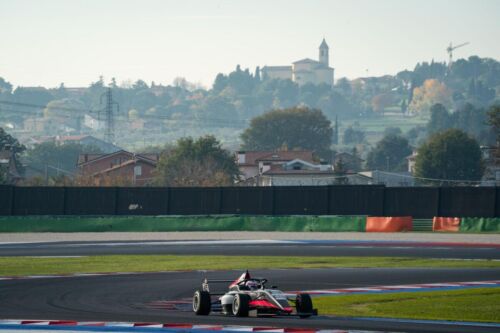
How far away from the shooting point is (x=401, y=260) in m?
42.0

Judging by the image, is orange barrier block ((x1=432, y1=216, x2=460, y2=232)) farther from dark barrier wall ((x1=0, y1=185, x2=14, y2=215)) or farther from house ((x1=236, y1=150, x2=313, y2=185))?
house ((x1=236, y1=150, x2=313, y2=185))

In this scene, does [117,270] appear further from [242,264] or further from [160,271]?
[242,264]

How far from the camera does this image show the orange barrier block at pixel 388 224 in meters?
59.2

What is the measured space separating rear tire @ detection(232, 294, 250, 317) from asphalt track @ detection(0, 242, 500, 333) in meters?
0.27

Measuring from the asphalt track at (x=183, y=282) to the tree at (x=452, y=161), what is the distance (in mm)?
108937

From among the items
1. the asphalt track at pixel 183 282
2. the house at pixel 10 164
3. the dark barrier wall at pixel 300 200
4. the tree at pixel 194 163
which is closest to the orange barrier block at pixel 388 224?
the dark barrier wall at pixel 300 200

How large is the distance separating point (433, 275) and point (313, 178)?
75.5m

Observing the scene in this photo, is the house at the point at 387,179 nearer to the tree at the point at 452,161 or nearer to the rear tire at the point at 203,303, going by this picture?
the tree at the point at 452,161

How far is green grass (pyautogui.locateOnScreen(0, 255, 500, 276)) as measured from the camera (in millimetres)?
38031

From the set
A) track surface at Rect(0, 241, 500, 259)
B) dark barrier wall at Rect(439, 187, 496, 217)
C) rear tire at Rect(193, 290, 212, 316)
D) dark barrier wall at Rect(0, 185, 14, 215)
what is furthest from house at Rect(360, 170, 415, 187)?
rear tire at Rect(193, 290, 212, 316)

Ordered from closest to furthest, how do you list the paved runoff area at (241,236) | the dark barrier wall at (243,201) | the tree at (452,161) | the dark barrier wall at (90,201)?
the paved runoff area at (241,236) < the dark barrier wall at (243,201) < the dark barrier wall at (90,201) < the tree at (452,161)

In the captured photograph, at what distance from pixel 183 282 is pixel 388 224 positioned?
28.1 meters

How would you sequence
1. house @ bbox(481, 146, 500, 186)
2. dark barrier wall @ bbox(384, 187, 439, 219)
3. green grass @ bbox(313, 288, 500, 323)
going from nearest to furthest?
green grass @ bbox(313, 288, 500, 323), dark barrier wall @ bbox(384, 187, 439, 219), house @ bbox(481, 146, 500, 186)

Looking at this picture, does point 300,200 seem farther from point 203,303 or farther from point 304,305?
point 304,305
